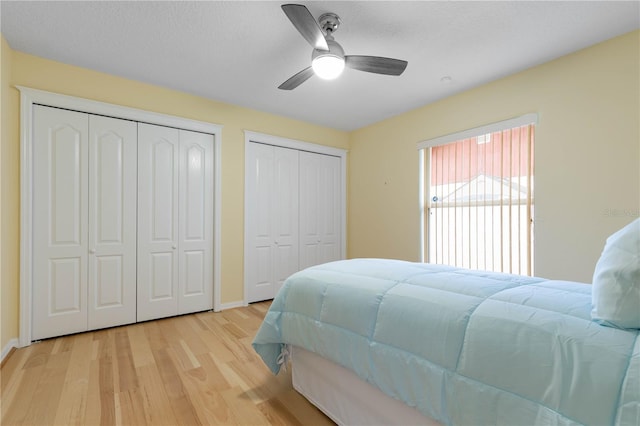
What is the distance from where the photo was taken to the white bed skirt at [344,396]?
1294 mm

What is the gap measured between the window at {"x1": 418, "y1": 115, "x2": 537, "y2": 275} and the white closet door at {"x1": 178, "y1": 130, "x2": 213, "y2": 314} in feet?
8.86

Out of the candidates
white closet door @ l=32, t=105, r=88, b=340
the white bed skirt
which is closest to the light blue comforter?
the white bed skirt

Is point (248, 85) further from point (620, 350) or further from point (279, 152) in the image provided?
point (620, 350)

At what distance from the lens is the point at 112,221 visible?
Result: 3.00 m

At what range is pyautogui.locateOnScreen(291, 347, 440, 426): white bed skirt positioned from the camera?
4.25ft

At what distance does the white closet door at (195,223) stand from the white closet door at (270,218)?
19.6 inches

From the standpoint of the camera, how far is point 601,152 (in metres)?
2.40

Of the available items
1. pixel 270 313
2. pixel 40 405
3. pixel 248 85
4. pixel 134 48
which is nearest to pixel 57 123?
pixel 134 48

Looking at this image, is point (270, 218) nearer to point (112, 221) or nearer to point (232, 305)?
point (232, 305)

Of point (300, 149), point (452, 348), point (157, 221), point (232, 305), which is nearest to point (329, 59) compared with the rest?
point (452, 348)

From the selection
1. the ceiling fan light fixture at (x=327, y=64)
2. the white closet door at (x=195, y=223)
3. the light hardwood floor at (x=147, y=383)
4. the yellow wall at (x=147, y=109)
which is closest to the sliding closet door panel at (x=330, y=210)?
the yellow wall at (x=147, y=109)

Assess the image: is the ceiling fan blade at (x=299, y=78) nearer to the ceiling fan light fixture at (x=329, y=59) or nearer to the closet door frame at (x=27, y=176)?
the ceiling fan light fixture at (x=329, y=59)

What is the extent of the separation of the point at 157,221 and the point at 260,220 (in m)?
1.23

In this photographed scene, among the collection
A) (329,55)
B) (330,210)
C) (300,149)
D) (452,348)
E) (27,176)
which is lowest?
(452,348)
